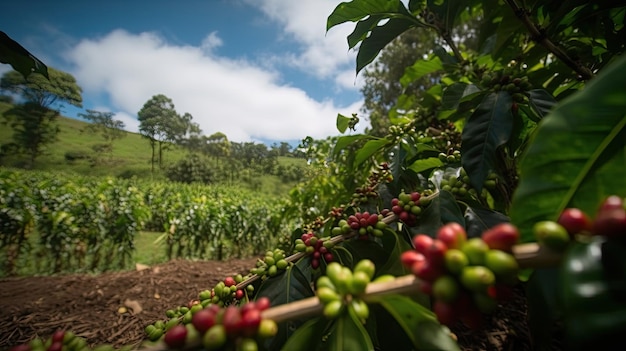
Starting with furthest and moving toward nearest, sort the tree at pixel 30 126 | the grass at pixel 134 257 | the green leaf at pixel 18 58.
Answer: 1. the tree at pixel 30 126
2. the grass at pixel 134 257
3. the green leaf at pixel 18 58

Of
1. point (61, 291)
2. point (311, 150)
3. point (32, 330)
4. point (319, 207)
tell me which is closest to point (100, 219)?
point (61, 291)

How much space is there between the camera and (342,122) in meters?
2.20

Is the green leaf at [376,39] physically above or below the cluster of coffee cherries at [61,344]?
above

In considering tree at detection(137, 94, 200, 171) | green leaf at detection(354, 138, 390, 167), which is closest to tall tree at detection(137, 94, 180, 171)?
tree at detection(137, 94, 200, 171)

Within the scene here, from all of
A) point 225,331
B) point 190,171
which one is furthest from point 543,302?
point 190,171

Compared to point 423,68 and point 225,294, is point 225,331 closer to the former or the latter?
point 225,294

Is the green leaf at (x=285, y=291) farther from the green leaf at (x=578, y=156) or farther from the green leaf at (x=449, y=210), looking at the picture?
the green leaf at (x=578, y=156)

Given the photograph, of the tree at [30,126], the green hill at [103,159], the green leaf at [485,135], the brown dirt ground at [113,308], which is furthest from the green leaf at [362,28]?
the tree at [30,126]

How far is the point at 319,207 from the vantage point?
199 inches

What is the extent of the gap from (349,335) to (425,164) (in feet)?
4.59

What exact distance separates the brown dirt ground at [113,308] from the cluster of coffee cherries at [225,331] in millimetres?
2455

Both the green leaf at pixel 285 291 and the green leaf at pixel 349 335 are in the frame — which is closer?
the green leaf at pixel 349 335

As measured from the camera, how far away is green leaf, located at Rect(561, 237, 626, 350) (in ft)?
1.10

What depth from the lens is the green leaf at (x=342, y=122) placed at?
7.07ft
